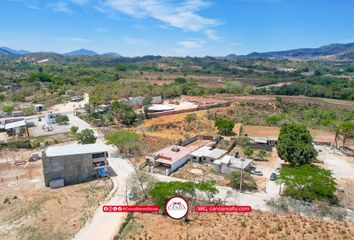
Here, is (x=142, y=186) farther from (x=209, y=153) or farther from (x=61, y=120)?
(x=61, y=120)

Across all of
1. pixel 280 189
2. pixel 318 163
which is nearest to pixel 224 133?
pixel 318 163

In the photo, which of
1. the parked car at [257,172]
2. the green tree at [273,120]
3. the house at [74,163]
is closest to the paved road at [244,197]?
the parked car at [257,172]

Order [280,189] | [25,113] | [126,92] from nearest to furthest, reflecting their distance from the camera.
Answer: [280,189], [25,113], [126,92]

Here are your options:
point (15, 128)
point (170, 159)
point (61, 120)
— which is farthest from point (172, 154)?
point (61, 120)

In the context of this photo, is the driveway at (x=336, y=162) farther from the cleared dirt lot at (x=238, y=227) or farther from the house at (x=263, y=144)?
the cleared dirt lot at (x=238, y=227)

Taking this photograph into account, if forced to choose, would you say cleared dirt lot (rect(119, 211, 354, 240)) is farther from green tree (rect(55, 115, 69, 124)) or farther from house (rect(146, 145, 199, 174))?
green tree (rect(55, 115, 69, 124))

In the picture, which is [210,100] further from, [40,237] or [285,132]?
[40,237]
